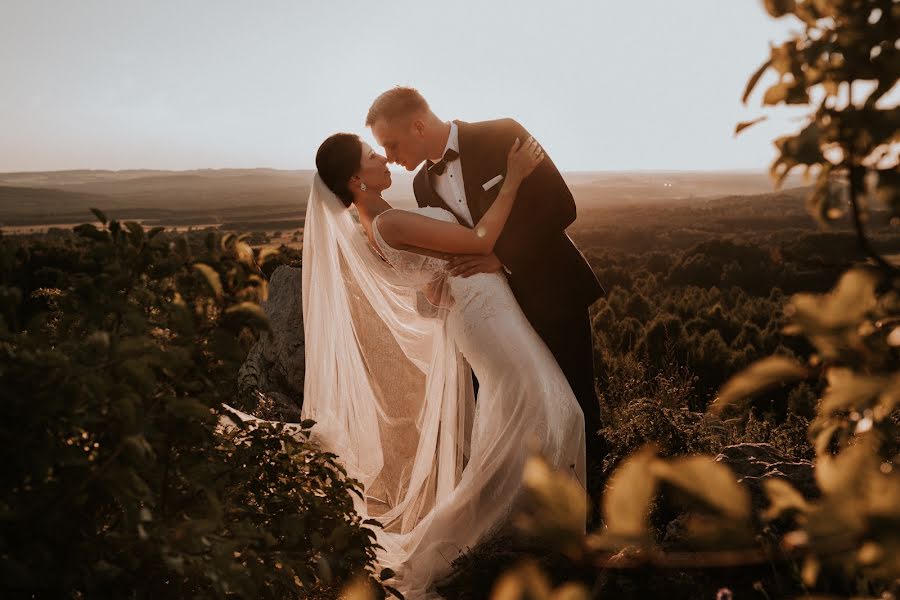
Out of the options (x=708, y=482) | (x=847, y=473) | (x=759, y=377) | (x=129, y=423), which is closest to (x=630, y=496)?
(x=708, y=482)

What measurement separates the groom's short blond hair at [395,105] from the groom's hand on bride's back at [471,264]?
1019 mm

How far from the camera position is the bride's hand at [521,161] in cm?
390

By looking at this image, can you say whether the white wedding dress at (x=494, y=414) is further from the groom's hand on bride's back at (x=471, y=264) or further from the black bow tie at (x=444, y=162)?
the black bow tie at (x=444, y=162)

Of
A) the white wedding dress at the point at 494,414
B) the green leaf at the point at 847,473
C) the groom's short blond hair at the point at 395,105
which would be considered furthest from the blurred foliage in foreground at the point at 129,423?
the groom's short blond hair at the point at 395,105

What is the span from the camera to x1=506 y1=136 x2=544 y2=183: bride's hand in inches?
154

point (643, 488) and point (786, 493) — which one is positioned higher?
point (643, 488)

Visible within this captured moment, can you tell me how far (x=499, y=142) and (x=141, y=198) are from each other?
8474 centimetres

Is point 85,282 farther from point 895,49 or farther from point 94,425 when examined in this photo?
point 895,49

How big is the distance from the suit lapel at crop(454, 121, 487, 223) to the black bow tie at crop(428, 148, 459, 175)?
4cm

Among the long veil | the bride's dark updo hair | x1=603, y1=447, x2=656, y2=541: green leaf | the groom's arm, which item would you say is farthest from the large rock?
x1=603, y1=447, x2=656, y2=541: green leaf

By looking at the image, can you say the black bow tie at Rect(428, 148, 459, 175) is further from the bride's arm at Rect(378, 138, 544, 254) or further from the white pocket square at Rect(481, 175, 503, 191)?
the bride's arm at Rect(378, 138, 544, 254)

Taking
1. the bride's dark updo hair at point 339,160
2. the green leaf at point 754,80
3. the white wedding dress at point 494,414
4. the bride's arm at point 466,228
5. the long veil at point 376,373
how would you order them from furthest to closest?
the long veil at point 376,373
the bride's dark updo hair at point 339,160
the white wedding dress at point 494,414
the bride's arm at point 466,228
the green leaf at point 754,80

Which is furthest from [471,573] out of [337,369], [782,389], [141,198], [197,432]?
[141,198]

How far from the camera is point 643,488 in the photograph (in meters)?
0.65
